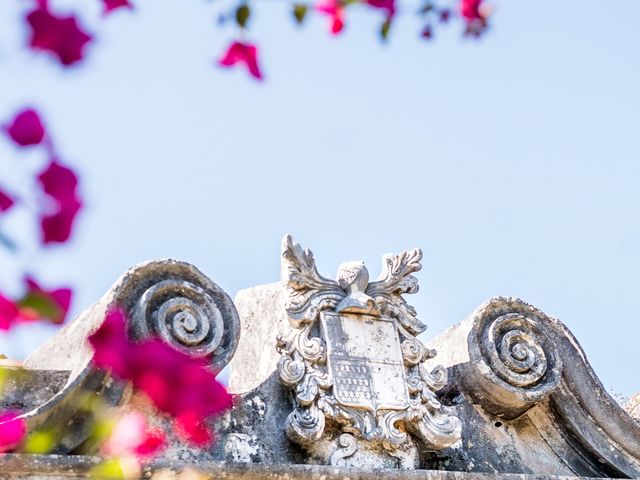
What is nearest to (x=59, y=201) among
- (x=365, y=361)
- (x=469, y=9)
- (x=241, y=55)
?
(x=241, y=55)

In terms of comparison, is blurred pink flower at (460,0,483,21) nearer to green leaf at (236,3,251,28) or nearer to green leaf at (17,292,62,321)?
green leaf at (236,3,251,28)

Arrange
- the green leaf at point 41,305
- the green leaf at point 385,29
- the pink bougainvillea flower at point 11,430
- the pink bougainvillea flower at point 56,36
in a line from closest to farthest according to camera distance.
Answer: the green leaf at point 41,305
the pink bougainvillea flower at point 56,36
the green leaf at point 385,29
the pink bougainvillea flower at point 11,430

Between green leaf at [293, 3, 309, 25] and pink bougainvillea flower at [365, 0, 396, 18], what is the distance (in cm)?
17

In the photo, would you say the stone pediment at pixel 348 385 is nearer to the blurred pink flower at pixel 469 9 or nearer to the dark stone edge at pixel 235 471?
the dark stone edge at pixel 235 471

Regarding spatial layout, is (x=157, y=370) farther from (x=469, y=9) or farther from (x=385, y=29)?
(x=469, y=9)

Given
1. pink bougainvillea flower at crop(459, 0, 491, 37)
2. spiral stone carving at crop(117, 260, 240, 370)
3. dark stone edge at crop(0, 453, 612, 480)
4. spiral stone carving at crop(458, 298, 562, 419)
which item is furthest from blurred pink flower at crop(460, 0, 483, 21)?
spiral stone carving at crop(458, 298, 562, 419)

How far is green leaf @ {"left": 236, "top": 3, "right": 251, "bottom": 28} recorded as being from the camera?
98.4 inches

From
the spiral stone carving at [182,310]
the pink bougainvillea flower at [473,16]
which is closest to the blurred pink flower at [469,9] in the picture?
the pink bougainvillea flower at [473,16]

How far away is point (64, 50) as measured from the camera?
6.99 ft

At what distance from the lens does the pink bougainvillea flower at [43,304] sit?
200 cm

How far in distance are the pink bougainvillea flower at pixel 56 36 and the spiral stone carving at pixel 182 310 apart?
363cm

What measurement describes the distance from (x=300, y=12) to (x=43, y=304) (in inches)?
35.8

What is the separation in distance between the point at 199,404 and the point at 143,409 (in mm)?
3495

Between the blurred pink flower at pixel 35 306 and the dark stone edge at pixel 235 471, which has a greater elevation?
the dark stone edge at pixel 235 471
